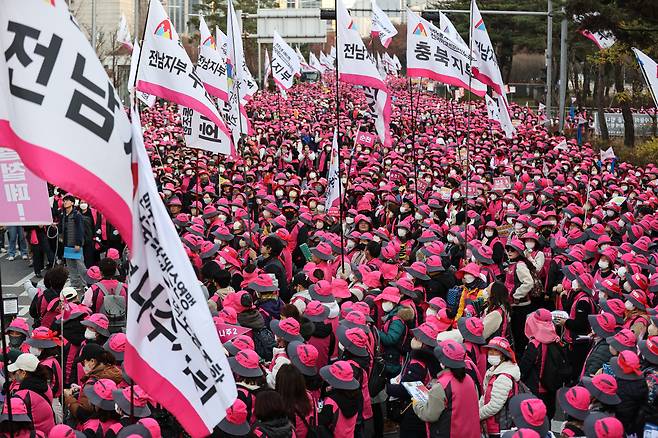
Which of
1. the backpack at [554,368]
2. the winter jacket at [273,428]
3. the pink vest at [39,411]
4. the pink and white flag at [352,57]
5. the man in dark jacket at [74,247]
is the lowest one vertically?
the man in dark jacket at [74,247]

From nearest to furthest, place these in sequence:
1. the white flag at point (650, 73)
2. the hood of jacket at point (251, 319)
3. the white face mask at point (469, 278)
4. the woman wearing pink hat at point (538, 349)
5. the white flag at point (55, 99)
→ the white flag at point (55, 99) → the woman wearing pink hat at point (538, 349) → the hood of jacket at point (251, 319) → the white face mask at point (469, 278) → the white flag at point (650, 73)

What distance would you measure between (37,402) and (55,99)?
3426 mm

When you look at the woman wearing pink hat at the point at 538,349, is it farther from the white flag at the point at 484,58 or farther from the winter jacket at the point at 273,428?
the white flag at the point at 484,58

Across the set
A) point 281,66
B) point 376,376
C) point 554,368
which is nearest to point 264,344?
point 376,376

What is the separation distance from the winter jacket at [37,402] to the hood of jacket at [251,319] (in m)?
2.06

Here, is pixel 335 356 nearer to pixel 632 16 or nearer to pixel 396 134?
pixel 632 16

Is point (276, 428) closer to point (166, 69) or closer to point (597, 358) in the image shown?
point (597, 358)

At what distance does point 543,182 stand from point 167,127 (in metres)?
19.0

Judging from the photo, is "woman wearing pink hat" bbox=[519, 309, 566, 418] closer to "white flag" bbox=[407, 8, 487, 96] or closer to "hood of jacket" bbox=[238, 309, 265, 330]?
"hood of jacket" bbox=[238, 309, 265, 330]

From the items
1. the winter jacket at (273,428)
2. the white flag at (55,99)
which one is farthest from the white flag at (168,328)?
the winter jacket at (273,428)

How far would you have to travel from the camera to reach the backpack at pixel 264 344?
29.8ft

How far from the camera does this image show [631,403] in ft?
24.9

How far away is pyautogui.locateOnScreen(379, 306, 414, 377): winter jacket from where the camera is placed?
30.3ft

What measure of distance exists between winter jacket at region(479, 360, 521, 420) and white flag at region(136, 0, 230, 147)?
571cm
